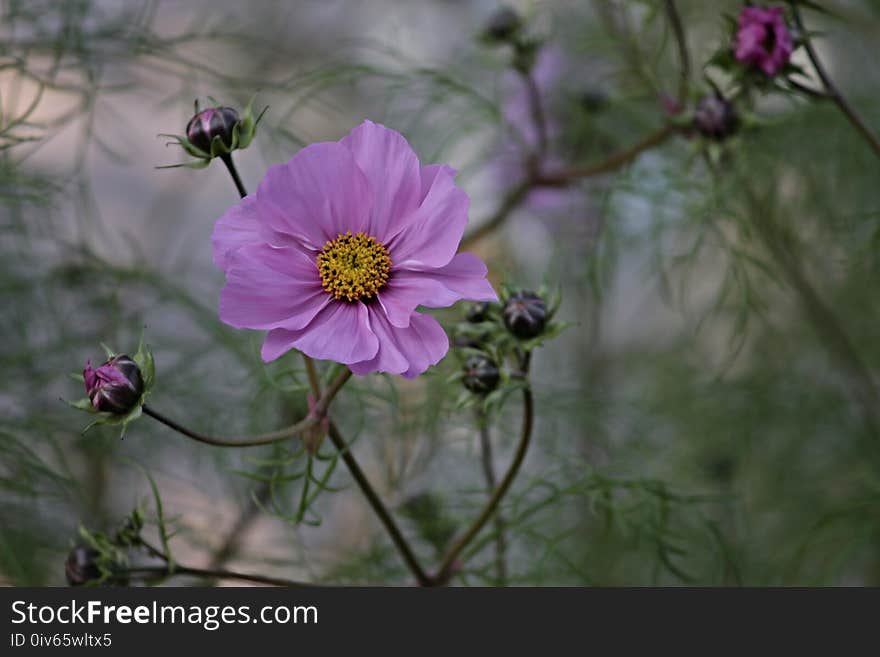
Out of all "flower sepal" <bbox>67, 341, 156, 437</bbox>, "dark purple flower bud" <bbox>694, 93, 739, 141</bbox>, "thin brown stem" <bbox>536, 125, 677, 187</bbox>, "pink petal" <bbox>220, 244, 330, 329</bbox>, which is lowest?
"flower sepal" <bbox>67, 341, 156, 437</bbox>

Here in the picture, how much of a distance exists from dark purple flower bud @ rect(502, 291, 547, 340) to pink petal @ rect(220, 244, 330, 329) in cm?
9

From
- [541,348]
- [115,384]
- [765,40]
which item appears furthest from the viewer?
[541,348]

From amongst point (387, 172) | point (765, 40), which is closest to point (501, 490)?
point (387, 172)

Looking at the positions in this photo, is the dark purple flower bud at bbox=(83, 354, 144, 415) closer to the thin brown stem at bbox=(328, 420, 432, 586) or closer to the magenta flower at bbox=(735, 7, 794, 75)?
the thin brown stem at bbox=(328, 420, 432, 586)

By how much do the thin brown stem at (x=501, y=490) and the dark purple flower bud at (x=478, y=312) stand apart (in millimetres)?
33

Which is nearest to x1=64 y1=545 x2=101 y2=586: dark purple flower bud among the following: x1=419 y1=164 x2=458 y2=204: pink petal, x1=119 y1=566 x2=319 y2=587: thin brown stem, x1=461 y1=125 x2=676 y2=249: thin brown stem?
x1=119 y1=566 x2=319 y2=587: thin brown stem

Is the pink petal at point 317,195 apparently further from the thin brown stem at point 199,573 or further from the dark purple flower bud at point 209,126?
the thin brown stem at point 199,573

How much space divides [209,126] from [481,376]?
160 mm

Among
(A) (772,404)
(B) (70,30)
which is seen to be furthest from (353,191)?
(A) (772,404)

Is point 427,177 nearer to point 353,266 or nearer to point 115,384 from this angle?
point 353,266

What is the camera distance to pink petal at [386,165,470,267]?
38cm

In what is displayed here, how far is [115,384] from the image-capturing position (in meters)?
0.36

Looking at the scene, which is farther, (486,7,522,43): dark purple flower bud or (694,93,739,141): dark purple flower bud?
(486,7,522,43): dark purple flower bud

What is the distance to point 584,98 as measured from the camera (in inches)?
29.5
